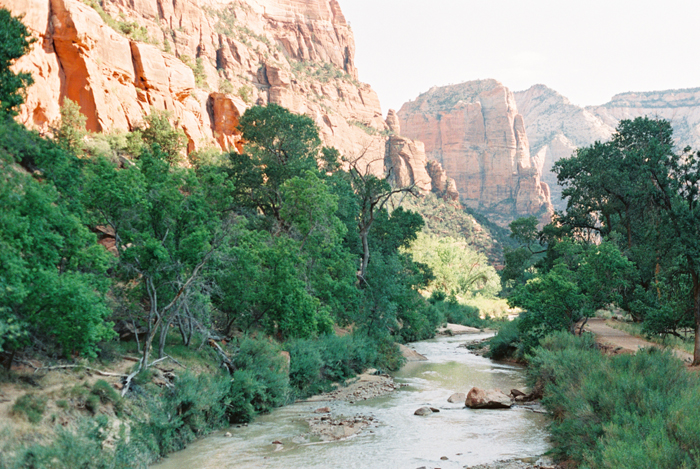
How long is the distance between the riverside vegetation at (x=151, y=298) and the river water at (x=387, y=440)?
37.3 inches

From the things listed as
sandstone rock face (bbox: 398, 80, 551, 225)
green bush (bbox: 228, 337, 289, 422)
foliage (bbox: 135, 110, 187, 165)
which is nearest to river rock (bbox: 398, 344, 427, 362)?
green bush (bbox: 228, 337, 289, 422)

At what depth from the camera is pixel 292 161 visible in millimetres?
27703

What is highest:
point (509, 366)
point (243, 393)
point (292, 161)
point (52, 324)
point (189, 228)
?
point (292, 161)

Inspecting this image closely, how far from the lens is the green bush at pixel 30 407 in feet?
29.7

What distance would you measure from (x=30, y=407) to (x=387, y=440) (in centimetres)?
781

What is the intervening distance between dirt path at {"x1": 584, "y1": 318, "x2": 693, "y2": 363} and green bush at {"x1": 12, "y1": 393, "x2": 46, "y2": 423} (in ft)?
53.5

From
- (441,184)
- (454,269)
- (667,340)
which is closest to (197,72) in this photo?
(454,269)

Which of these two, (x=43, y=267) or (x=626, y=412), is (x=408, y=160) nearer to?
(x=43, y=267)

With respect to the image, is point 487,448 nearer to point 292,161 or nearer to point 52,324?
point 52,324

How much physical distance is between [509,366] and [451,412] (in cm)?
1141

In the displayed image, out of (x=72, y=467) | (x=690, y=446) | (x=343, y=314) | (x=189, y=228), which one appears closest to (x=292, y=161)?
(x=343, y=314)

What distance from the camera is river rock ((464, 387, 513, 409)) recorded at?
1625cm

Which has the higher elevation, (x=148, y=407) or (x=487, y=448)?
(x=148, y=407)

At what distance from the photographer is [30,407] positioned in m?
9.25
